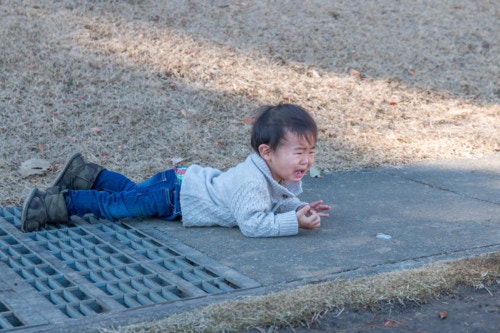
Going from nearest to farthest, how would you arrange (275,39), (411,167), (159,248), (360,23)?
(159,248)
(411,167)
(275,39)
(360,23)

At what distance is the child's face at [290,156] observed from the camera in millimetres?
4133

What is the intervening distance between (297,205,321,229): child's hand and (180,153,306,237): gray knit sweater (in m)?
0.03

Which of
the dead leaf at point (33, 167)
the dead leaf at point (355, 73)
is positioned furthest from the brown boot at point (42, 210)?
the dead leaf at point (355, 73)

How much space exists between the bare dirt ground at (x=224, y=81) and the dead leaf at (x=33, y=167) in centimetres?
5

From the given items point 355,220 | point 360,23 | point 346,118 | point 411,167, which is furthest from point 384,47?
point 355,220

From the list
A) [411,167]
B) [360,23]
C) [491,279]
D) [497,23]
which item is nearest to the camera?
[491,279]

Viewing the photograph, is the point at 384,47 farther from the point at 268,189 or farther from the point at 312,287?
the point at 312,287

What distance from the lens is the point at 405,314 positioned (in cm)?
322

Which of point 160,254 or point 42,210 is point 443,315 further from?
point 42,210

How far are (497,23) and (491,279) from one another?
6.69 meters

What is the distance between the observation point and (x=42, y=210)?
428 cm

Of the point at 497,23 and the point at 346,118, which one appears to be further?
the point at 497,23

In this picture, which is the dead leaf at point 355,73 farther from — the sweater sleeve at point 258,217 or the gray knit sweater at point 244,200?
the sweater sleeve at point 258,217

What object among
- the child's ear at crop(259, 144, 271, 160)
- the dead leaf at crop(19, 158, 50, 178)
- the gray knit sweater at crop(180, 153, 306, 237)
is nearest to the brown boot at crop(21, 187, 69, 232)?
the gray knit sweater at crop(180, 153, 306, 237)
